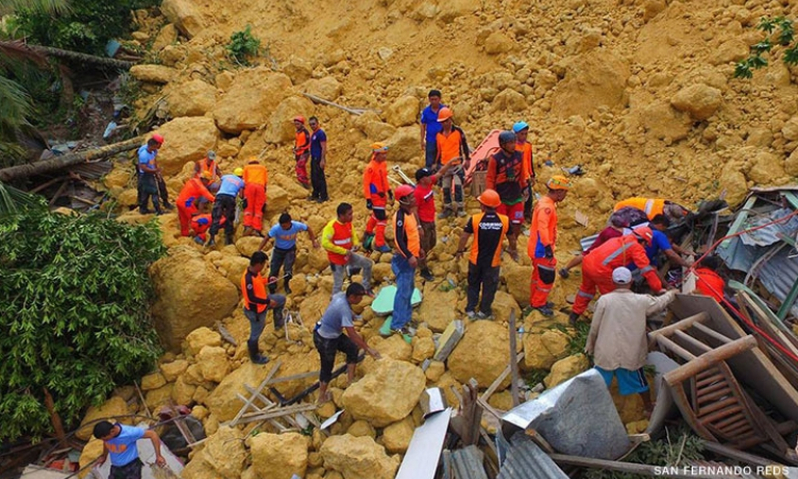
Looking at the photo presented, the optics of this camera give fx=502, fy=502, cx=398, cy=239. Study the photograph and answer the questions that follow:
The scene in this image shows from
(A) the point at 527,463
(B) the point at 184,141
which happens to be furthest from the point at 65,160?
(A) the point at 527,463

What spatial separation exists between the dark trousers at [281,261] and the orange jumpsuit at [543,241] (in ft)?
10.6

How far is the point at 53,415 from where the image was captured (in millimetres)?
6062

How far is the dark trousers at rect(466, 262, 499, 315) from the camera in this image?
18.7 feet

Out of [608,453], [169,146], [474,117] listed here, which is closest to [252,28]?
[169,146]

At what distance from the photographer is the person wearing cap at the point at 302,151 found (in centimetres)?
881

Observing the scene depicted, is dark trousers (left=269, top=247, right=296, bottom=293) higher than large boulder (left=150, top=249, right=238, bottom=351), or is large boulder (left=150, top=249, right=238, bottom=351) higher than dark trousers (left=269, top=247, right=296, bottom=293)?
dark trousers (left=269, top=247, right=296, bottom=293)

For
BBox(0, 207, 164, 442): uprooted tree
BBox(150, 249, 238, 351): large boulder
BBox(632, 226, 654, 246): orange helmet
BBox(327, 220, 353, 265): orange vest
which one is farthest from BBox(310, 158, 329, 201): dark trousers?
BBox(632, 226, 654, 246): orange helmet

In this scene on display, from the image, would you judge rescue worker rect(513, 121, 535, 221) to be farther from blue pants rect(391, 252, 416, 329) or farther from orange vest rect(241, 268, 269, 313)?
orange vest rect(241, 268, 269, 313)

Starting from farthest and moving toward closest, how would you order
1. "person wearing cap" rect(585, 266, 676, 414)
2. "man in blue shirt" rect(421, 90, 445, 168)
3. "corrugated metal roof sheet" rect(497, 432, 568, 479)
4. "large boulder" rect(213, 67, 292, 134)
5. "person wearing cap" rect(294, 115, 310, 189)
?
"large boulder" rect(213, 67, 292, 134) → "person wearing cap" rect(294, 115, 310, 189) → "man in blue shirt" rect(421, 90, 445, 168) → "person wearing cap" rect(585, 266, 676, 414) → "corrugated metal roof sheet" rect(497, 432, 568, 479)

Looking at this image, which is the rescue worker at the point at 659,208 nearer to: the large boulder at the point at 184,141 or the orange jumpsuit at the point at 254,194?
the orange jumpsuit at the point at 254,194

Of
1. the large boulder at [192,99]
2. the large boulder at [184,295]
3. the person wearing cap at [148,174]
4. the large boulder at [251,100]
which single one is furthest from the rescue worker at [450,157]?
the large boulder at [192,99]

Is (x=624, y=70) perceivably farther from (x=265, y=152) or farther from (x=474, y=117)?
(x=265, y=152)

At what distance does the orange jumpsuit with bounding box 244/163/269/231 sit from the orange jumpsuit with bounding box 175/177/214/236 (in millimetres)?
693

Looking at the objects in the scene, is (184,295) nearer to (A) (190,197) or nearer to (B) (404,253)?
(A) (190,197)
